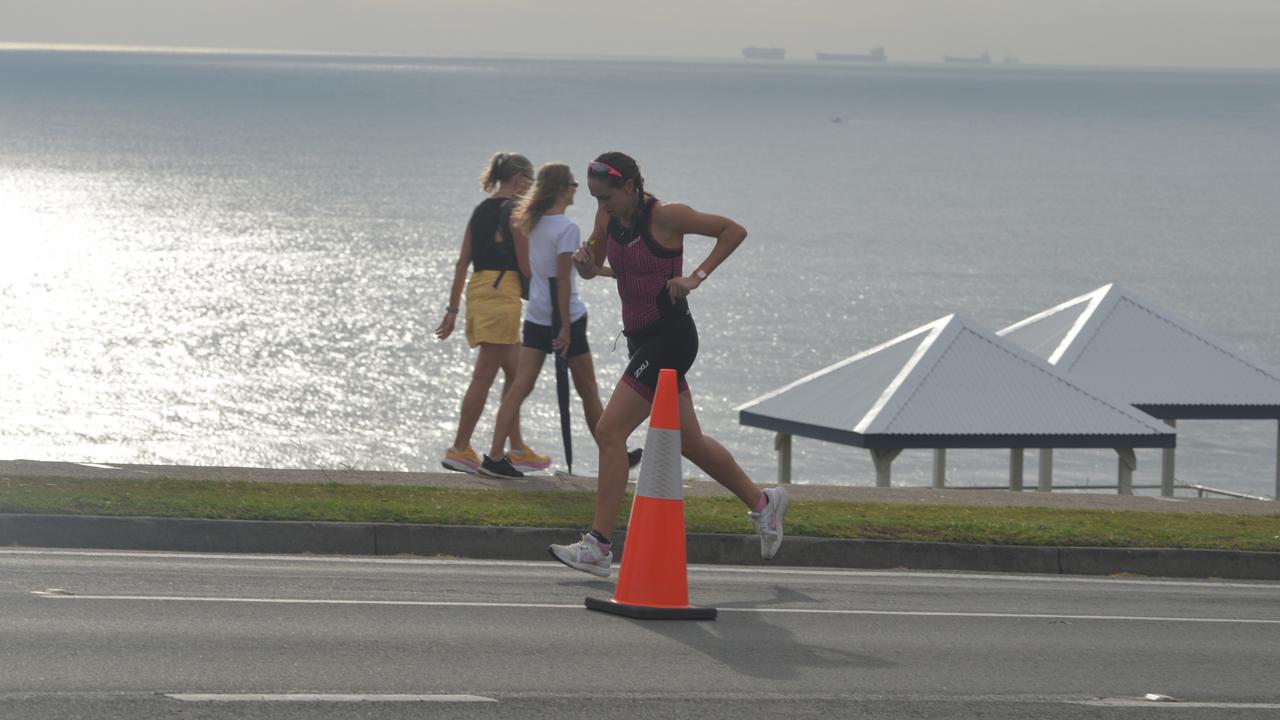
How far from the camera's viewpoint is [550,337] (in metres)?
12.2

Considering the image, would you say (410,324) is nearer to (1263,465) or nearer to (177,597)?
(1263,465)

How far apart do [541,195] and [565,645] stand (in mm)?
4251

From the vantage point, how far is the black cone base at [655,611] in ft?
28.1

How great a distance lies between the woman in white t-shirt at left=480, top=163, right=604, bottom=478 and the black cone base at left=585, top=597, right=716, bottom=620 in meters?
3.00

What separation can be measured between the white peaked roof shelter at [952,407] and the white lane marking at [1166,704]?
12.2m

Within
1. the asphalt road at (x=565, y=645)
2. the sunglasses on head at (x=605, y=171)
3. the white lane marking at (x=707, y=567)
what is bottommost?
the asphalt road at (x=565, y=645)

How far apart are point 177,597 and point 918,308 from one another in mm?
74421

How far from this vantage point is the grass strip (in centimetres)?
1062

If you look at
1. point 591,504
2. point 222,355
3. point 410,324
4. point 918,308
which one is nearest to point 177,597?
point 591,504

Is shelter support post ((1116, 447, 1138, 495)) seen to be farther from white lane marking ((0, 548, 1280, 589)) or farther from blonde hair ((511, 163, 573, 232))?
blonde hair ((511, 163, 573, 232))

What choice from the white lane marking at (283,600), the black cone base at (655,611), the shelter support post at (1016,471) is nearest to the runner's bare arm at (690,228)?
the black cone base at (655,611)

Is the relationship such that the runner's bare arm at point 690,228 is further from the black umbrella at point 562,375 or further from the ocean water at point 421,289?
the ocean water at point 421,289

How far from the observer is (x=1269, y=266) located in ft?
331

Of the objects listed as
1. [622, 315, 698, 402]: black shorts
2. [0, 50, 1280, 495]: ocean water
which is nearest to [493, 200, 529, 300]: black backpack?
[622, 315, 698, 402]: black shorts
